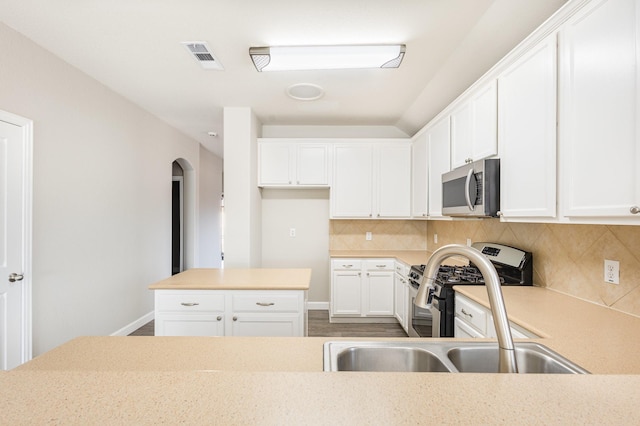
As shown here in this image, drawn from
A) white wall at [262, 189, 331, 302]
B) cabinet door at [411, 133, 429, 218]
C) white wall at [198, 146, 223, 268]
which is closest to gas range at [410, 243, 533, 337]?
cabinet door at [411, 133, 429, 218]

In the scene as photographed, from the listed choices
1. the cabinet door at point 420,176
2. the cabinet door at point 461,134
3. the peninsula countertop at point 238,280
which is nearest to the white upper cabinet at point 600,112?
the cabinet door at point 461,134

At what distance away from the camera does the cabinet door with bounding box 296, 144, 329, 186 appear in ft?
12.6

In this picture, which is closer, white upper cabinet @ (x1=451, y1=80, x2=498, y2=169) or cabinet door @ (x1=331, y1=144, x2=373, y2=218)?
white upper cabinet @ (x1=451, y1=80, x2=498, y2=169)

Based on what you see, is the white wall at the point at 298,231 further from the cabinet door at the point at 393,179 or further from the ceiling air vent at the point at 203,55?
the ceiling air vent at the point at 203,55

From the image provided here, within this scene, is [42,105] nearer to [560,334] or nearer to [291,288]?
[291,288]

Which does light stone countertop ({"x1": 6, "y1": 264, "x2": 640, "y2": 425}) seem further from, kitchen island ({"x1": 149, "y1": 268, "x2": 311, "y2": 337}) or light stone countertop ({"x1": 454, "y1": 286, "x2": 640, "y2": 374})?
kitchen island ({"x1": 149, "y1": 268, "x2": 311, "y2": 337})

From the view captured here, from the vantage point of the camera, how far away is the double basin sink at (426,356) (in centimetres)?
107

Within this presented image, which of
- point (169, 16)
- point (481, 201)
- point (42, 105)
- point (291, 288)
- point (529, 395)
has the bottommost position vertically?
point (291, 288)

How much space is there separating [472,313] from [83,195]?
3.32 metres

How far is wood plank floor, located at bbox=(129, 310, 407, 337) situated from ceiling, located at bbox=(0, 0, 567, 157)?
8.33 feet

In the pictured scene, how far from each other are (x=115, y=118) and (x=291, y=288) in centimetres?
266

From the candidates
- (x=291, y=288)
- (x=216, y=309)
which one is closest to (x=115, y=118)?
(x=216, y=309)

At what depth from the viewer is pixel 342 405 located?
0.48m

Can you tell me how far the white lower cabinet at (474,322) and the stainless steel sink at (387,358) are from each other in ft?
2.11
